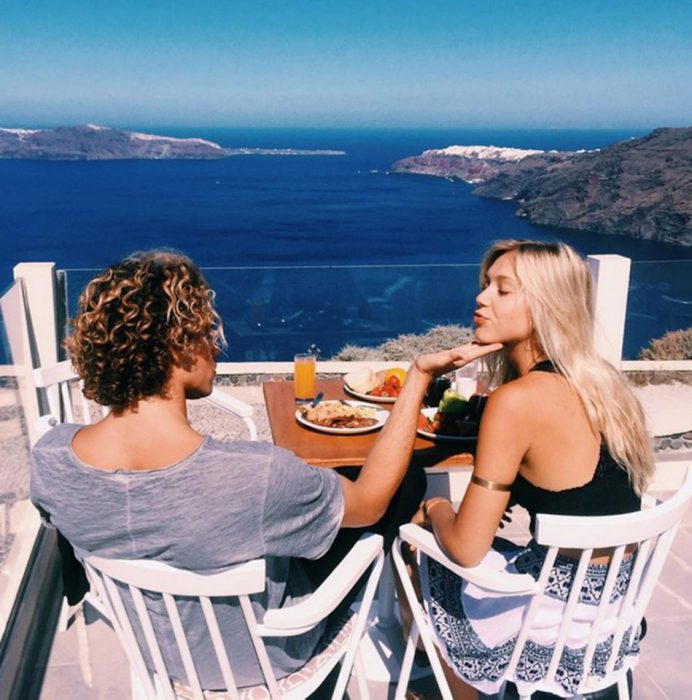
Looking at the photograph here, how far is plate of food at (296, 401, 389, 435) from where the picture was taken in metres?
2.19

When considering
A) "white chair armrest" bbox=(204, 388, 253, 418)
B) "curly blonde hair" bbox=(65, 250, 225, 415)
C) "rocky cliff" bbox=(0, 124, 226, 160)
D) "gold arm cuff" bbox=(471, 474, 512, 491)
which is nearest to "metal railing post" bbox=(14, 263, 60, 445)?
"white chair armrest" bbox=(204, 388, 253, 418)

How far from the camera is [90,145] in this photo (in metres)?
86.0

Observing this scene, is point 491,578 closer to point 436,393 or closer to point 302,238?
point 436,393

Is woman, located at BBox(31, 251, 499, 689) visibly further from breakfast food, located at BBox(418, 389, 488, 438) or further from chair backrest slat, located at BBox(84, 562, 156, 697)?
breakfast food, located at BBox(418, 389, 488, 438)

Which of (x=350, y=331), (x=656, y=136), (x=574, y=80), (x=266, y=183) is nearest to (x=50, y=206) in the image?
(x=266, y=183)

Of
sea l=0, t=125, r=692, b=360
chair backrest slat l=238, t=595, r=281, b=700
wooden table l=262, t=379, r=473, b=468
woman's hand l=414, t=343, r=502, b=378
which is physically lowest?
sea l=0, t=125, r=692, b=360

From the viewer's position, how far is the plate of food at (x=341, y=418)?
7.18 feet

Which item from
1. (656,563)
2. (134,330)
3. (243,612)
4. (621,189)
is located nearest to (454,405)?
(656,563)

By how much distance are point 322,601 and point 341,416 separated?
84 centimetres

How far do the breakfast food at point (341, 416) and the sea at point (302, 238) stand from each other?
1522 millimetres

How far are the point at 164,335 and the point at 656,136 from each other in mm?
52072

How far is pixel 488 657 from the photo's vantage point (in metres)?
1.76

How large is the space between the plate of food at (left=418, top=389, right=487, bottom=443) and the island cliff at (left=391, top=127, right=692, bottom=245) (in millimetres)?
36898

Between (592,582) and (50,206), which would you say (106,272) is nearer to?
(592,582)
